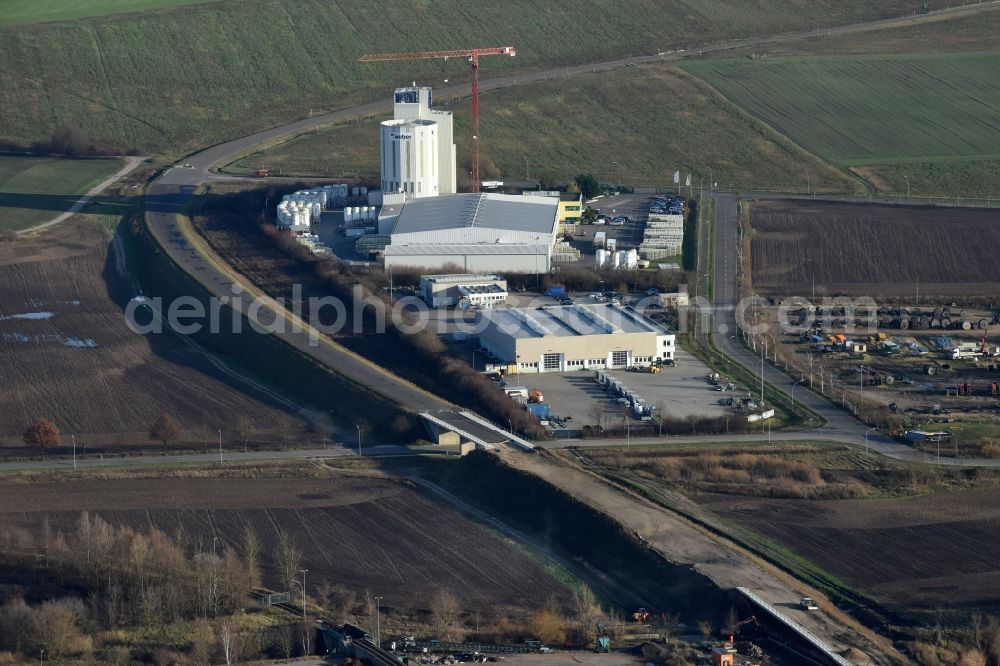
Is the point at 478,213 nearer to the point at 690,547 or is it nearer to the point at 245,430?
the point at 245,430

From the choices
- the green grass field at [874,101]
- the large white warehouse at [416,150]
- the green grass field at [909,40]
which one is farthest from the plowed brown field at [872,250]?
the green grass field at [909,40]

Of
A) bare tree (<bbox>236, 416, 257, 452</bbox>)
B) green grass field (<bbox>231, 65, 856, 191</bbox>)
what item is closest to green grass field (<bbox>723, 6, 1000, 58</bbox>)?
green grass field (<bbox>231, 65, 856, 191</bbox>)

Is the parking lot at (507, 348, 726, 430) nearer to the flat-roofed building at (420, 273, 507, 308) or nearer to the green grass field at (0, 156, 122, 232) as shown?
the flat-roofed building at (420, 273, 507, 308)

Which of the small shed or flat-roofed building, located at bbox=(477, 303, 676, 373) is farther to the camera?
flat-roofed building, located at bbox=(477, 303, 676, 373)

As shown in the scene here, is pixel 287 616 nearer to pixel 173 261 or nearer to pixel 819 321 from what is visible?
pixel 819 321

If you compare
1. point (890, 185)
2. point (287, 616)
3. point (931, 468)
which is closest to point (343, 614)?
point (287, 616)

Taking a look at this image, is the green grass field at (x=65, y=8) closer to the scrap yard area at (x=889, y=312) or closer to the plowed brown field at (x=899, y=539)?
the scrap yard area at (x=889, y=312)

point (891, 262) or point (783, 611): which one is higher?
point (891, 262)
